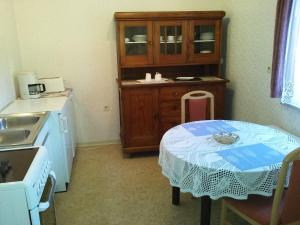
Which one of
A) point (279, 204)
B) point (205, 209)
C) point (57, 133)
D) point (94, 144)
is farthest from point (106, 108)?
point (279, 204)

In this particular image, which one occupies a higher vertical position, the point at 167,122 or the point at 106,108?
the point at 106,108

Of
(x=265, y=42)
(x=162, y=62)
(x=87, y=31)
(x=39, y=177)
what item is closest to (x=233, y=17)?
(x=265, y=42)

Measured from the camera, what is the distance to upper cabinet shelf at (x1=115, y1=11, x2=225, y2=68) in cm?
321

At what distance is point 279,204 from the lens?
1.48 metres

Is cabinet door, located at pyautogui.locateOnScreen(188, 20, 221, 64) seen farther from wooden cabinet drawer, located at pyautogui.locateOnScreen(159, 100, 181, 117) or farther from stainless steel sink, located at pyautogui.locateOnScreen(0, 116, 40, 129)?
stainless steel sink, located at pyautogui.locateOnScreen(0, 116, 40, 129)

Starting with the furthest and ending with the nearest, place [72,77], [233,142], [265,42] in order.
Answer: [72,77], [265,42], [233,142]

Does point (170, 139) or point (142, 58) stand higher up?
point (142, 58)

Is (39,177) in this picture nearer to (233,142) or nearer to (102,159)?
(233,142)

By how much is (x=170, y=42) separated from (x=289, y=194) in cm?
235

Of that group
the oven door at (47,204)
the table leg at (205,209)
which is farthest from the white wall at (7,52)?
the table leg at (205,209)

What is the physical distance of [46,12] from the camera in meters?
3.37

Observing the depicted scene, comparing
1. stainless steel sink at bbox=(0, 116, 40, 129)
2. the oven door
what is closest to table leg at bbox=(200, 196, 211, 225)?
the oven door

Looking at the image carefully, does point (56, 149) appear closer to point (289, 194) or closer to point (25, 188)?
point (25, 188)

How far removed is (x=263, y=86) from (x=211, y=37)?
37.9 inches
